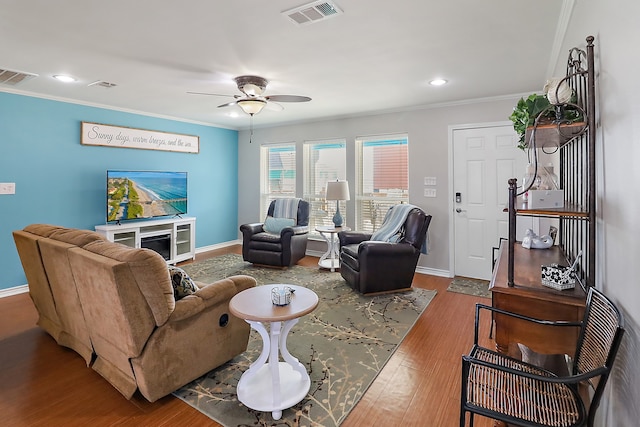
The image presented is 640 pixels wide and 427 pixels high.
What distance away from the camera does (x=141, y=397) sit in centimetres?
203

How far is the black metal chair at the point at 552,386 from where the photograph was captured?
112cm

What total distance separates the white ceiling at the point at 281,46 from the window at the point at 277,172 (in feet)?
7.20

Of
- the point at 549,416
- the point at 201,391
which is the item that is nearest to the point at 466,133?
the point at 549,416

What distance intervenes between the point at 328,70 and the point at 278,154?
3.31m

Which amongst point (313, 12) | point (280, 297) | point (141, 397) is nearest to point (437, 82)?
point (313, 12)

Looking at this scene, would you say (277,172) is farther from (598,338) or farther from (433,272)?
(598,338)

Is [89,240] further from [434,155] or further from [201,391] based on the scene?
[434,155]

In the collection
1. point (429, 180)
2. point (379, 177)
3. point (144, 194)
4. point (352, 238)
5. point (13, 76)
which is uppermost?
point (13, 76)

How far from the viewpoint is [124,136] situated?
16.4ft

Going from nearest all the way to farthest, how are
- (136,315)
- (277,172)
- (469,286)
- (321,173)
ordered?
1. (136,315)
2. (469,286)
3. (321,173)
4. (277,172)

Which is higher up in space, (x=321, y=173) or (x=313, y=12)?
(x=313, y=12)

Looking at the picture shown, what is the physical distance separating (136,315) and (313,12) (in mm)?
2145

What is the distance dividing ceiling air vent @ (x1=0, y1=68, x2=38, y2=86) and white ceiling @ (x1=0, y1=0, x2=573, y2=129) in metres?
0.12

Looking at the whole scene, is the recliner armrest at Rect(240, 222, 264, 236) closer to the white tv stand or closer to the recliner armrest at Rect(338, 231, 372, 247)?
the white tv stand
